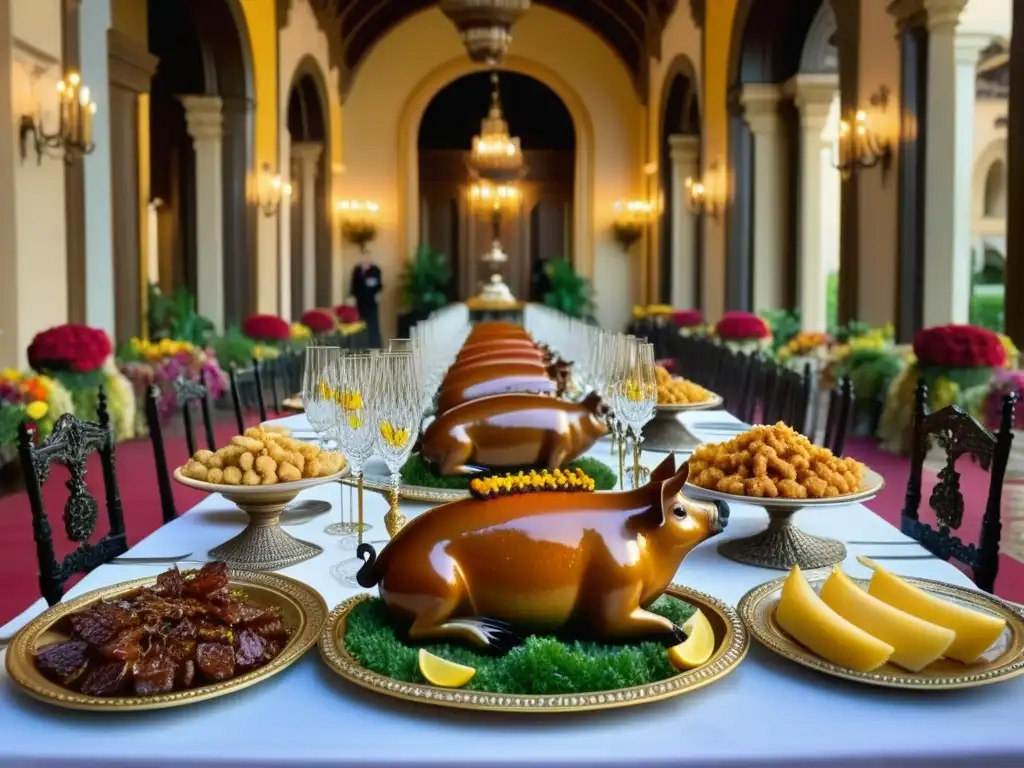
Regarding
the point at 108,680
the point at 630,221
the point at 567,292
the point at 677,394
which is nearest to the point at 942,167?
the point at 677,394

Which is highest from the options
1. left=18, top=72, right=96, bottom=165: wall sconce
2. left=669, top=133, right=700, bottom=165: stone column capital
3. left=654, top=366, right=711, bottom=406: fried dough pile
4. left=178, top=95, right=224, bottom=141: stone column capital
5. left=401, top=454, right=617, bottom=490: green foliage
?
left=669, top=133, right=700, bottom=165: stone column capital

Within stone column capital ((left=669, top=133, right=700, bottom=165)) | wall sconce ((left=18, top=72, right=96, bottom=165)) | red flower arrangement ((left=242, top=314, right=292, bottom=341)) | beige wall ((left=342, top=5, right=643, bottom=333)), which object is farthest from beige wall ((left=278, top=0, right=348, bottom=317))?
wall sconce ((left=18, top=72, right=96, bottom=165))

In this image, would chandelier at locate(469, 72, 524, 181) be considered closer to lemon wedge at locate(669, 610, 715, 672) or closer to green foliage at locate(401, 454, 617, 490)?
green foliage at locate(401, 454, 617, 490)

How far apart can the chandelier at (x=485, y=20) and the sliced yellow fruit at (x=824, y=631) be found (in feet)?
20.9

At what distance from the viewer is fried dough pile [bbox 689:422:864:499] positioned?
1.86 meters

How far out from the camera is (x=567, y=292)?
16.4 metres

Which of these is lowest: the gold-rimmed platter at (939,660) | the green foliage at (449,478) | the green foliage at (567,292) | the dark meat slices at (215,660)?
the gold-rimmed platter at (939,660)

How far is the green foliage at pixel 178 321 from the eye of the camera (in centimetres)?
870

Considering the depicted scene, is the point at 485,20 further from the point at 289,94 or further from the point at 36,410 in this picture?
the point at 289,94

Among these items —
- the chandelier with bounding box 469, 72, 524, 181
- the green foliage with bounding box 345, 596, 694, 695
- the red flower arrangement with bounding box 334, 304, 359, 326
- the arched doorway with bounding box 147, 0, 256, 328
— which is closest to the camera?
the green foliage with bounding box 345, 596, 694, 695

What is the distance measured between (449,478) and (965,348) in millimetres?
3813

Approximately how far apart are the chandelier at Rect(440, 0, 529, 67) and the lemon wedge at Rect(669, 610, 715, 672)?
6416 millimetres

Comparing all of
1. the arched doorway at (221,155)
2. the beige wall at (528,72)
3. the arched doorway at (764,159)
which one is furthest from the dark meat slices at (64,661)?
the beige wall at (528,72)

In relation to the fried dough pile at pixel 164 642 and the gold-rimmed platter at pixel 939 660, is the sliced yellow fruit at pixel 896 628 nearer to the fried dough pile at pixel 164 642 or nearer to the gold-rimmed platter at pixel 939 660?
the gold-rimmed platter at pixel 939 660
